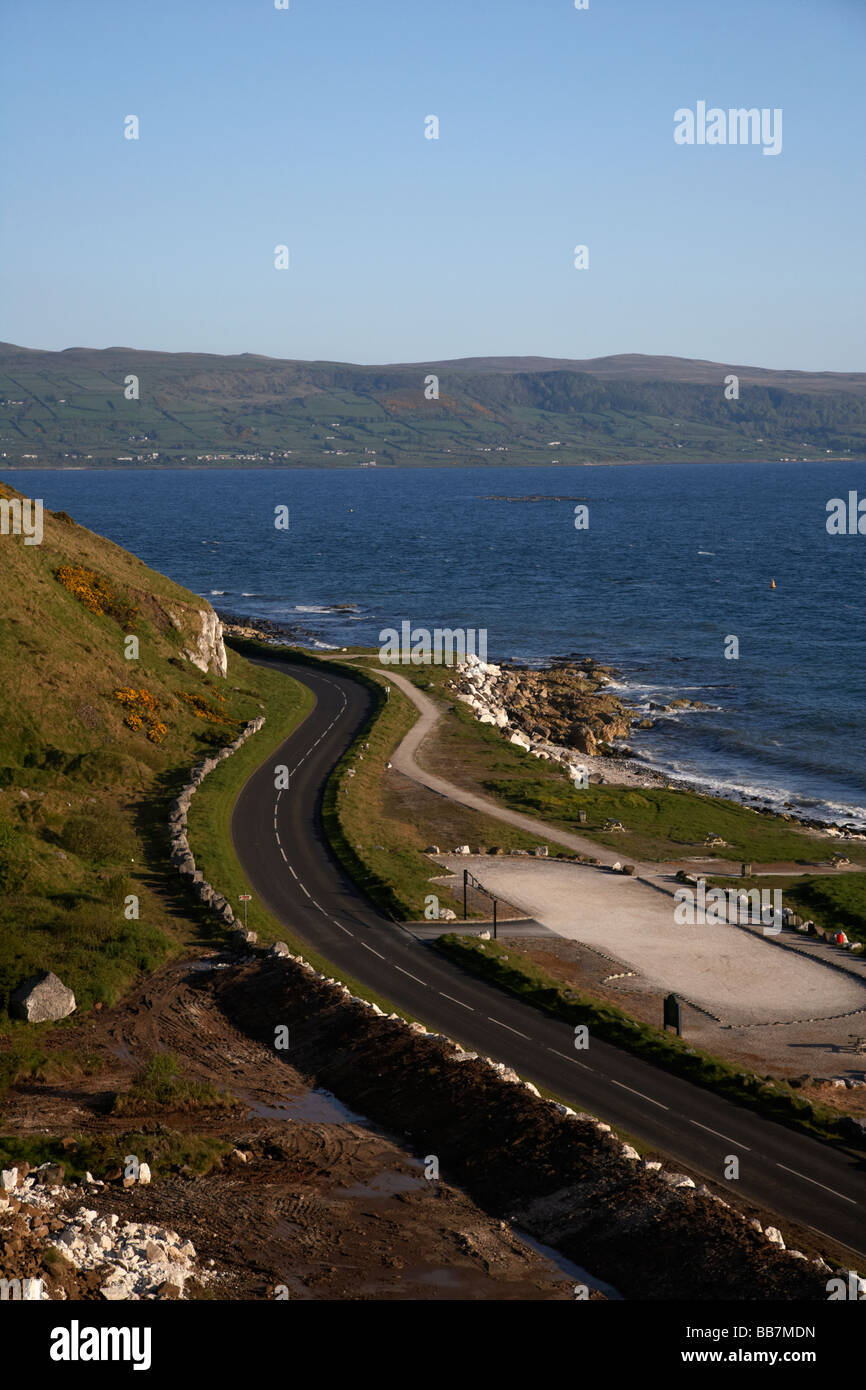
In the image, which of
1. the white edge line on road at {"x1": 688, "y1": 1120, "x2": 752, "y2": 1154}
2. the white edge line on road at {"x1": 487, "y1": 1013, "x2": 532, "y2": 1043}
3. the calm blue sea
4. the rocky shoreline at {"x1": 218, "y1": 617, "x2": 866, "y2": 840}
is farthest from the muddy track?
the calm blue sea

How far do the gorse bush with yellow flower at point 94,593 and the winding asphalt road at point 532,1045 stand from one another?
21292 mm

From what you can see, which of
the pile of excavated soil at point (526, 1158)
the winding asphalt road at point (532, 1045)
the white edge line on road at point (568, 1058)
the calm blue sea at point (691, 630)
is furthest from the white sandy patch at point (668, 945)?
the calm blue sea at point (691, 630)

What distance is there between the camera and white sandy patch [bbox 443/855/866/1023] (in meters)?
44.5

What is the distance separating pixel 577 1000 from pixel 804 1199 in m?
13.0

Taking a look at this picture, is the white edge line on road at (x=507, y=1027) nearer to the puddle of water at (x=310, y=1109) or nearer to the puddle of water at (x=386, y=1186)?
the puddle of water at (x=310, y=1109)

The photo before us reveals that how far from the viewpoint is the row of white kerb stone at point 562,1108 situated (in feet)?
88.8

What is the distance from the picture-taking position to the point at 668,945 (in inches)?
1975

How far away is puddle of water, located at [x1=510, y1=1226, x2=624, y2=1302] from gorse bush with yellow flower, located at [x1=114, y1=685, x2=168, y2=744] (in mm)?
46988

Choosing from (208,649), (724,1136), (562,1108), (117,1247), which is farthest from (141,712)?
(117,1247)

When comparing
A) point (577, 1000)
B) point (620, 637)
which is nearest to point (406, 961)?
point (577, 1000)

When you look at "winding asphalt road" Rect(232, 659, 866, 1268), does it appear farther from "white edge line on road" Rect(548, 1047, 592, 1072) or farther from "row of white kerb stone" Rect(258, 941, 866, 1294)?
"row of white kerb stone" Rect(258, 941, 866, 1294)

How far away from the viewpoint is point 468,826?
66.3 meters
